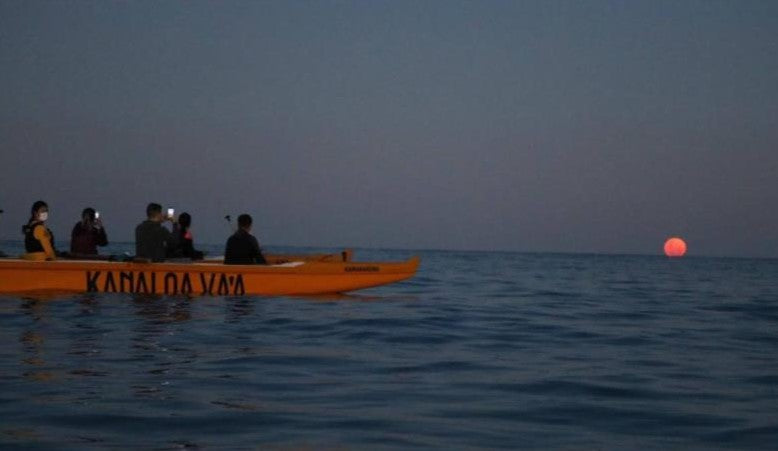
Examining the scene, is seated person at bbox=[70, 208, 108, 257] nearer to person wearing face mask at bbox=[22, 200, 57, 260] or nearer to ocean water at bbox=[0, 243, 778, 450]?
person wearing face mask at bbox=[22, 200, 57, 260]

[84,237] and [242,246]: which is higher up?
[84,237]

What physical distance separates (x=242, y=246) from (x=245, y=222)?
50 cm

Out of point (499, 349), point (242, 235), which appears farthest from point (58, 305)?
point (499, 349)

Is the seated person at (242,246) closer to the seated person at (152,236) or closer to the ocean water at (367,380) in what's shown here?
the seated person at (152,236)

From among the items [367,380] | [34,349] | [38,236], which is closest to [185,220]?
[38,236]

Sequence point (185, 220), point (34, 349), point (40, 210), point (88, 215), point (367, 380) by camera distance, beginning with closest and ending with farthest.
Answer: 1. point (367, 380)
2. point (34, 349)
3. point (40, 210)
4. point (88, 215)
5. point (185, 220)

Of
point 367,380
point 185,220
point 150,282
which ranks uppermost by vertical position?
point 185,220

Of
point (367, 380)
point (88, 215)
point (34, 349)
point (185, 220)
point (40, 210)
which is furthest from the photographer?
point (185, 220)

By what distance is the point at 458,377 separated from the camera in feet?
Result: 28.6

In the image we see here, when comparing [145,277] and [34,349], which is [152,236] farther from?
[34,349]

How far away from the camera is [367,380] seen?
8.32 metres

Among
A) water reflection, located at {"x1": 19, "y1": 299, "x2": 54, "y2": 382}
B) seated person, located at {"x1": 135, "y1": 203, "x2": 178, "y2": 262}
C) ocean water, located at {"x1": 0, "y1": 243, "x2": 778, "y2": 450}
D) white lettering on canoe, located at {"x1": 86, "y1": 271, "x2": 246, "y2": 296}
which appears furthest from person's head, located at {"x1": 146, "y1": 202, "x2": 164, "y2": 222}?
water reflection, located at {"x1": 19, "y1": 299, "x2": 54, "y2": 382}

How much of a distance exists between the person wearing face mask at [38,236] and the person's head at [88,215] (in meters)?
1.03

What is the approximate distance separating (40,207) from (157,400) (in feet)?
34.3
